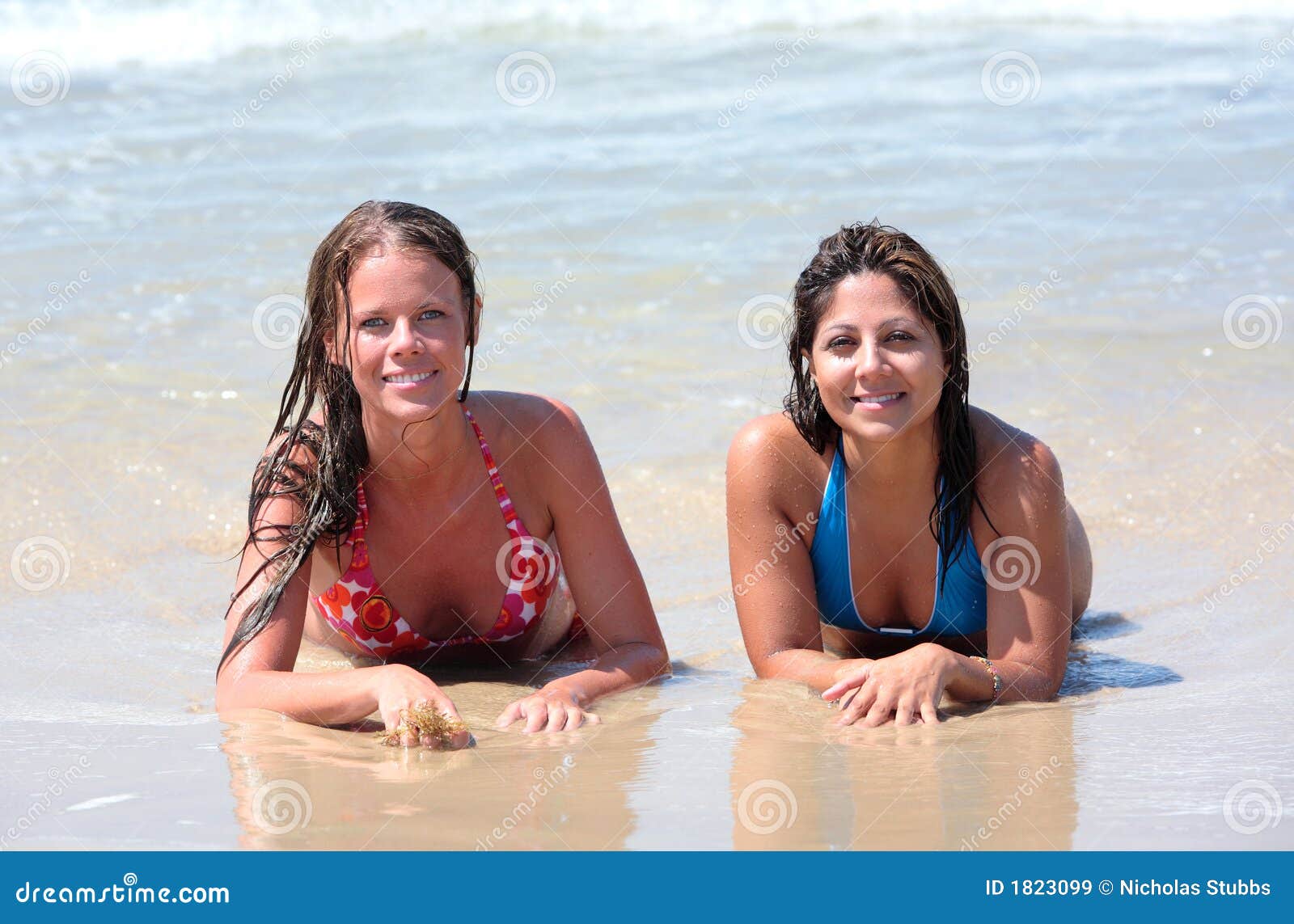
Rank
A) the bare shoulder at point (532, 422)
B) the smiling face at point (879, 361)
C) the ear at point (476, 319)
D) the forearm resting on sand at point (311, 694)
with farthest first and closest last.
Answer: the bare shoulder at point (532, 422), the ear at point (476, 319), the smiling face at point (879, 361), the forearm resting on sand at point (311, 694)

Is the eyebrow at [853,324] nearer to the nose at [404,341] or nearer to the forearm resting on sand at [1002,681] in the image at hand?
the forearm resting on sand at [1002,681]

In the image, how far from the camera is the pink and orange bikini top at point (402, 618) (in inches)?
163

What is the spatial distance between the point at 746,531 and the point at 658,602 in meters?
1.29

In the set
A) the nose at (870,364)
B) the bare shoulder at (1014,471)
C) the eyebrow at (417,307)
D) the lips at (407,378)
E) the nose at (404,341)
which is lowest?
the bare shoulder at (1014,471)

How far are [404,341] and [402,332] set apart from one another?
0.10 ft

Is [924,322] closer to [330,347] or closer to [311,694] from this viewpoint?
[330,347]

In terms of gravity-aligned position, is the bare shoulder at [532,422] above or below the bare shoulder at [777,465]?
above

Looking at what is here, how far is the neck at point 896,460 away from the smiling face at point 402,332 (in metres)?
1.14

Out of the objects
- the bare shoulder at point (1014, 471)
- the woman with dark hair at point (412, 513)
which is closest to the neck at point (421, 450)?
the woman with dark hair at point (412, 513)

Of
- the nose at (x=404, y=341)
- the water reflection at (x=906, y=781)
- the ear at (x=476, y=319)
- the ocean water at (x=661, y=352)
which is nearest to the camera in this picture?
the water reflection at (x=906, y=781)

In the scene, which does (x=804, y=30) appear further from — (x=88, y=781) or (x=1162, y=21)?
(x=88, y=781)

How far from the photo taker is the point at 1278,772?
10.7 ft

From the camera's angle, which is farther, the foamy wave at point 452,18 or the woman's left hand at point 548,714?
the foamy wave at point 452,18

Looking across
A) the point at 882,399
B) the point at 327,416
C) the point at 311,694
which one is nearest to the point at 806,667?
the point at 882,399
